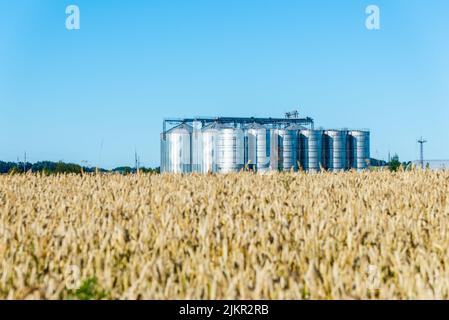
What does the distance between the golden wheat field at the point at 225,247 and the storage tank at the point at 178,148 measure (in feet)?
136

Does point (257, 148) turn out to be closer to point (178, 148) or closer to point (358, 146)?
point (178, 148)

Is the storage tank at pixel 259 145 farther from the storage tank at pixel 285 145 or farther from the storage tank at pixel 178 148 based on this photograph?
the storage tank at pixel 178 148

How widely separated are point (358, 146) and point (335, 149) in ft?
7.03

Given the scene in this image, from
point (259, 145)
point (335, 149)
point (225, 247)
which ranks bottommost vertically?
point (225, 247)

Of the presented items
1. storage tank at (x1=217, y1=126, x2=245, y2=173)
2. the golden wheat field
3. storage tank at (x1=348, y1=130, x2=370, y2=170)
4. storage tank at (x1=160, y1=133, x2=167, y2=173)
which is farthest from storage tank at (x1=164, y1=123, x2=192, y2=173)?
the golden wheat field

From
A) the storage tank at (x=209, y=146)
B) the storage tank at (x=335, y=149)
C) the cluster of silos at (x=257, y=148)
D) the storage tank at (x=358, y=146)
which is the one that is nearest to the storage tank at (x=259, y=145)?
the cluster of silos at (x=257, y=148)

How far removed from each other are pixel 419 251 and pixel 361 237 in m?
0.50

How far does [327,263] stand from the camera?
3.47m

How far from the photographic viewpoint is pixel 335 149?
169 ft

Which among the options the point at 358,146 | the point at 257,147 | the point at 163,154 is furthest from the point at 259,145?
the point at 358,146
